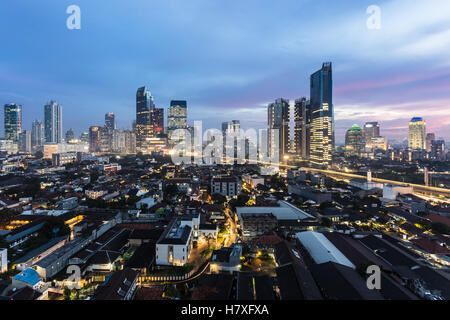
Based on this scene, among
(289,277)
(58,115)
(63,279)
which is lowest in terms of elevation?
(63,279)

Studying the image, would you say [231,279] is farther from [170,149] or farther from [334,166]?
[170,149]

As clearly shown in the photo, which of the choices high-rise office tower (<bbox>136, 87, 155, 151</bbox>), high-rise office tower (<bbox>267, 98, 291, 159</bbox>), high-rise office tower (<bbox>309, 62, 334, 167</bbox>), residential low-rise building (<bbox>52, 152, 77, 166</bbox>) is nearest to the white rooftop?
high-rise office tower (<bbox>309, 62, 334, 167</bbox>)

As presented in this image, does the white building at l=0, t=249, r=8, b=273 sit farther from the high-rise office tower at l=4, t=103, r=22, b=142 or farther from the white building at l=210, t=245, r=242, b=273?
the high-rise office tower at l=4, t=103, r=22, b=142

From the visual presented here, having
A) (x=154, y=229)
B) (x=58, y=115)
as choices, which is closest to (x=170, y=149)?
(x=58, y=115)

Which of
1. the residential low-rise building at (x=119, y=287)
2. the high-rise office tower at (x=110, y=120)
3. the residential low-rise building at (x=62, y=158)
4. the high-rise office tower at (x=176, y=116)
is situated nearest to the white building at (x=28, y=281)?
the residential low-rise building at (x=119, y=287)

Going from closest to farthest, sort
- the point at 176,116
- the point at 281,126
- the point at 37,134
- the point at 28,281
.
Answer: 1. the point at 28,281
2. the point at 281,126
3. the point at 37,134
4. the point at 176,116

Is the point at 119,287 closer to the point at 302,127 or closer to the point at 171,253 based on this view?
the point at 171,253

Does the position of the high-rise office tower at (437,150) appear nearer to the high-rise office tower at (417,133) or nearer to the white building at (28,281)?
the high-rise office tower at (417,133)

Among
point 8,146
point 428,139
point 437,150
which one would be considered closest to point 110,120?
point 8,146
